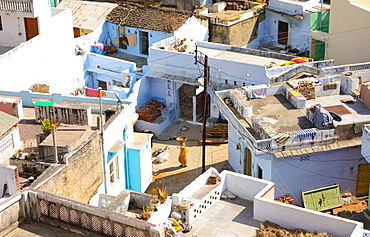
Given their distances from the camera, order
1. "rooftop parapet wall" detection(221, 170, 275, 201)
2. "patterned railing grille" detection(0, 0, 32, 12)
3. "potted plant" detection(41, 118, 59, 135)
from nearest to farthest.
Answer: "rooftop parapet wall" detection(221, 170, 275, 201), "potted plant" detection(41, 118, 59, 135), "patterned railing grille" detection(0, 0, 32, 12)

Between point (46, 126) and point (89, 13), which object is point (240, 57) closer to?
point (89, 13)

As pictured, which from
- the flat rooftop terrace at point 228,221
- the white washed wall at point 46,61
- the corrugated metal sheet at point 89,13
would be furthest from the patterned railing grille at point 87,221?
the corrugated metal sheet at point 89,13

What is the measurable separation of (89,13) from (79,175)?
27.7 metres

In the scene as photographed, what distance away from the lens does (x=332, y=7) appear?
45.3 meters

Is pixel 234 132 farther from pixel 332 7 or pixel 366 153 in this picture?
pixel 332 7

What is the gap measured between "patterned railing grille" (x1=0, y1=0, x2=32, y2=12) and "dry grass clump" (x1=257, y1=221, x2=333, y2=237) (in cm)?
2634

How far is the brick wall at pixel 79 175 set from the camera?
25.5m

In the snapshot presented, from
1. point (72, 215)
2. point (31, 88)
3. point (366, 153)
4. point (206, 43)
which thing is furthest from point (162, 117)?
point (72, 215)

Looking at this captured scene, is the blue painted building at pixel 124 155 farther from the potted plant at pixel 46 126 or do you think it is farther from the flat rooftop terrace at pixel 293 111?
the flat rooftop terrace at pixel 293 111

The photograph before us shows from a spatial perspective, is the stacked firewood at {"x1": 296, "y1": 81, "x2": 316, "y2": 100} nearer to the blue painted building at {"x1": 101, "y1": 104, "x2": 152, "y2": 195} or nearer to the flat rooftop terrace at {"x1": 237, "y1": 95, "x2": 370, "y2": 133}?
the flat rooftop terrace at {"x1": 237, "y1": 95, "x2": 370, "y2": 133}

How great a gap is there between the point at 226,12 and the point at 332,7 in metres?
9.68

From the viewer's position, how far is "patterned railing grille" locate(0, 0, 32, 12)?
42263 millimetres

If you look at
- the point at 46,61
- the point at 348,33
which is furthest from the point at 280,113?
the point at 46,61

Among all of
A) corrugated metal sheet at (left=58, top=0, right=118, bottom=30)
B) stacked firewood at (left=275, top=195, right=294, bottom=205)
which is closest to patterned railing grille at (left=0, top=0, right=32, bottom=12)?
corrugated metal sheet at (left=58, top=0, right=118, bottom=30)
